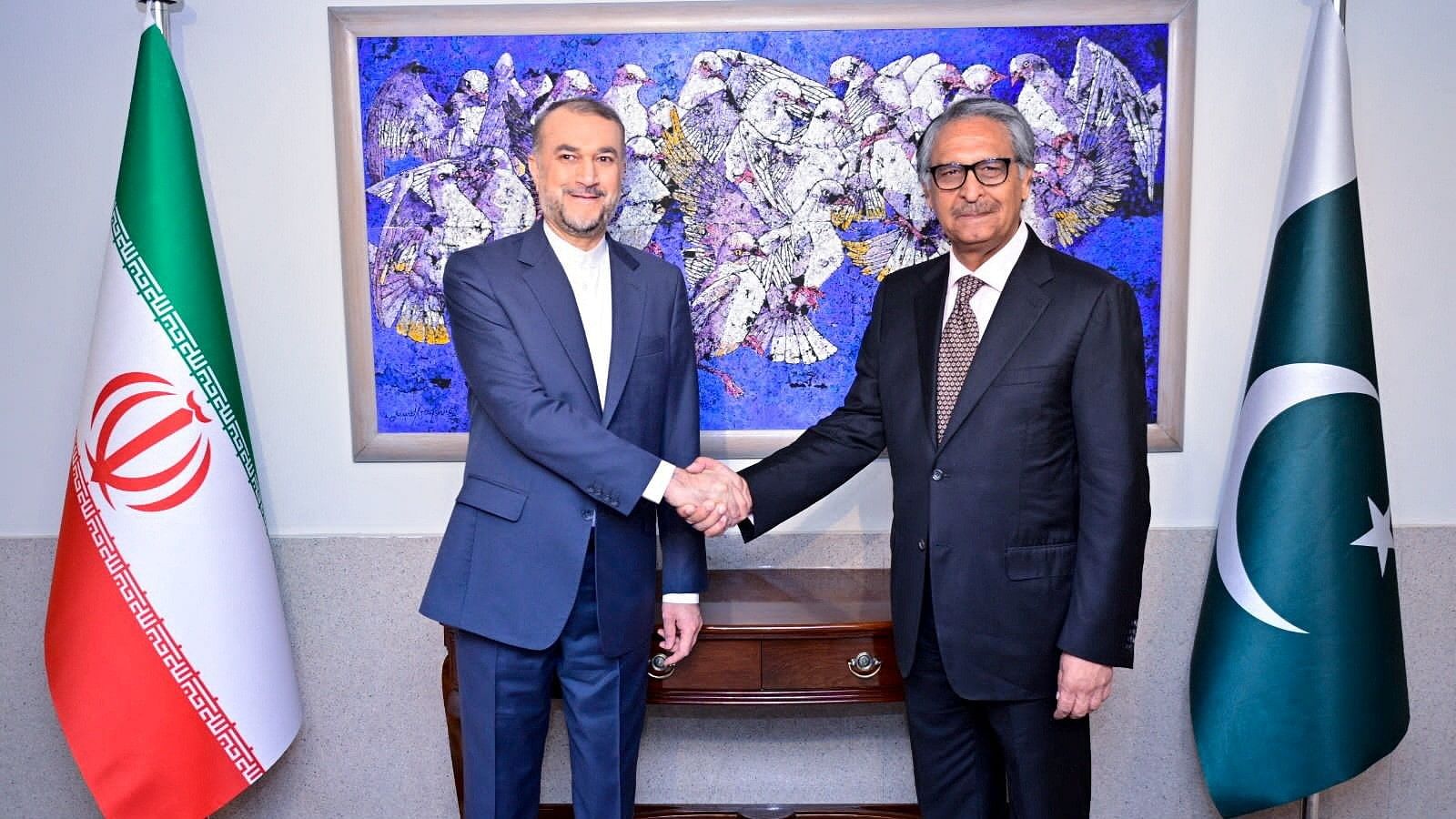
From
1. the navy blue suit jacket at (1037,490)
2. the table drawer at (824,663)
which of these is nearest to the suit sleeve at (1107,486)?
the navy blue suit jacket at (1037,490)

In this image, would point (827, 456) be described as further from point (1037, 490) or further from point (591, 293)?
point (591, 293)

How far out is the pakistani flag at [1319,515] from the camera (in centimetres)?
237

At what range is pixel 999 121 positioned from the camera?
6.73 ft

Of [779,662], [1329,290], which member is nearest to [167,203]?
[779,662]

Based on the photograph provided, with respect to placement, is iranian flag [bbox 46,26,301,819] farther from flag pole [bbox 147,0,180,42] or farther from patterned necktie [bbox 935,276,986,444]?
patterned necktie [bbox 935,276,986,444]

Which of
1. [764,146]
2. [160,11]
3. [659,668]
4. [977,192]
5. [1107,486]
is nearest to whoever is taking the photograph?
[1107,486]

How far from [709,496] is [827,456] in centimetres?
34

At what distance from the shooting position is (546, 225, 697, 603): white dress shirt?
2139mm

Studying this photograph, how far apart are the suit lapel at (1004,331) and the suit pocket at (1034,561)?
0.25m

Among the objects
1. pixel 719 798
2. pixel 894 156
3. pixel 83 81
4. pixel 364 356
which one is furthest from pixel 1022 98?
pixel 83 81

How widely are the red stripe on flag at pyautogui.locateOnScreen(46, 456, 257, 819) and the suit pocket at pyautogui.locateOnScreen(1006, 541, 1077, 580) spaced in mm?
1752

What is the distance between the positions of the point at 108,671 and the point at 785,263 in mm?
1784

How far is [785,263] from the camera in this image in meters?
2.66

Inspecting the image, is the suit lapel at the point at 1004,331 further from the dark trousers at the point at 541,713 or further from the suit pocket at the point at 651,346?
the dark trousers at the point at 541,713
